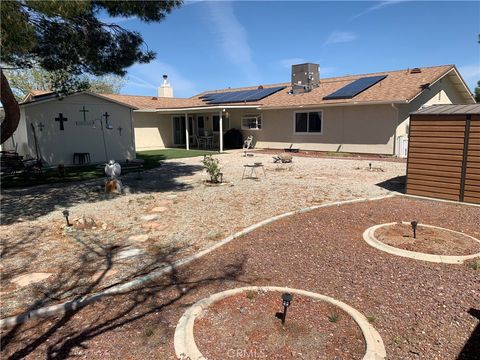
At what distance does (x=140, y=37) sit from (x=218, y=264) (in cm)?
782

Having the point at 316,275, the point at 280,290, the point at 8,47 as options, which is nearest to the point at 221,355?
the point at 280,290

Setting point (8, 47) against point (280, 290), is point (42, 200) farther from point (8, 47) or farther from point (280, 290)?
point (280, 290)

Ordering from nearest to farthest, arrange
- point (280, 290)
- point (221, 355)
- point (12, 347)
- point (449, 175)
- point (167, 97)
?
point (221, 355), point (12, 347), point (280, 290), point (449, 175), point (167, 97)

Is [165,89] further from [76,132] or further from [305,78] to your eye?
[76,132]

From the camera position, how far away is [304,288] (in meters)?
3.82

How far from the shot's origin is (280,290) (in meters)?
3.73

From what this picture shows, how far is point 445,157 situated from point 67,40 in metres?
8.79

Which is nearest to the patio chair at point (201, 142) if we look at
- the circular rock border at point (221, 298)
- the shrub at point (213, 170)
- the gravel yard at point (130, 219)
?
the gravel yard at point (130, 219)

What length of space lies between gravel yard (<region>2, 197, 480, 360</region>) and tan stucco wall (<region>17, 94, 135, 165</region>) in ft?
39.5

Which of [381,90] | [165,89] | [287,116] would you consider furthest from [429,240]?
[165,89]

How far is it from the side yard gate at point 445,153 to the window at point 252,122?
13.9 metres

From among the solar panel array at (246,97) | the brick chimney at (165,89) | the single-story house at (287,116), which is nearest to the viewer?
the single-story house at (287,116)

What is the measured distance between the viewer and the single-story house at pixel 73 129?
1401 cm

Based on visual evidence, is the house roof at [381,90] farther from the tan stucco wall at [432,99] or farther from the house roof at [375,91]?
the tan stucco wall at [432,99]
